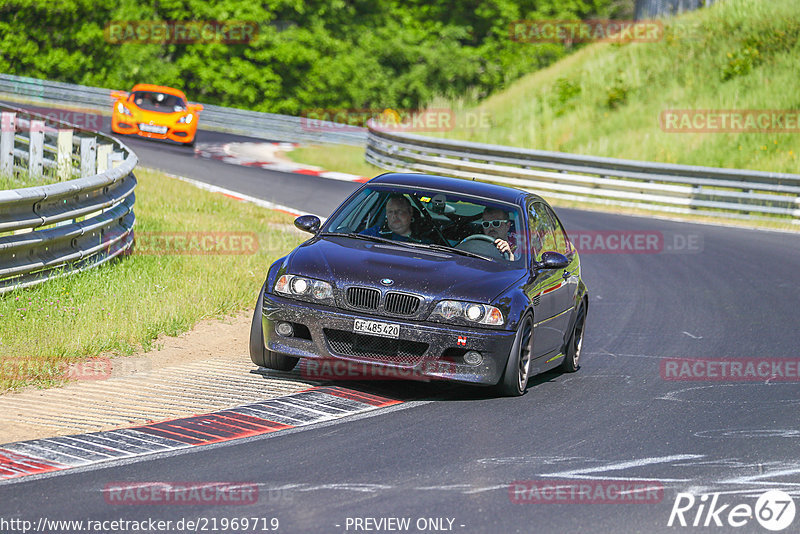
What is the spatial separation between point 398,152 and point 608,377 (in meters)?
20.0

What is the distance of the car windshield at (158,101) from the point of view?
30811 mm

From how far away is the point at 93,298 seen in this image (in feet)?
34.7

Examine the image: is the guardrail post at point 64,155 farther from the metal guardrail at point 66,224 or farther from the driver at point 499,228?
the driver at point 499,228

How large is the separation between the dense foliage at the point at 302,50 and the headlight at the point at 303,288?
46963 millimetres

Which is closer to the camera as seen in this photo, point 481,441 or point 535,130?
point 481,441

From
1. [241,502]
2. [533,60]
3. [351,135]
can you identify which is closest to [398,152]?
[351,135]

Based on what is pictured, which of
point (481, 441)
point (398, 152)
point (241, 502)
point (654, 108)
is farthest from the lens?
→ point (654, 108)

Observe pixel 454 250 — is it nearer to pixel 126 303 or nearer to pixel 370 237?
pixel 370 237

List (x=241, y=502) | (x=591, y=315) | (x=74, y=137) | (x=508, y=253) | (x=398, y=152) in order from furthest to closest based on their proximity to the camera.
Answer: (x=398, y=152) < (x=74, y=137) < (x=591, y=315) < (x=508, y=253) < (x=241, y=502)

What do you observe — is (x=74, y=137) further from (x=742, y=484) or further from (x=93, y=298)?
(x=742, y=484)

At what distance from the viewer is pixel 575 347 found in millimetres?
10125

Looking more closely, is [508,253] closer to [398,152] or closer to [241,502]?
[241,502]

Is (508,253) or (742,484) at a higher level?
(508,253)

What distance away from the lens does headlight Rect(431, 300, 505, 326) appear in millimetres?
8055
